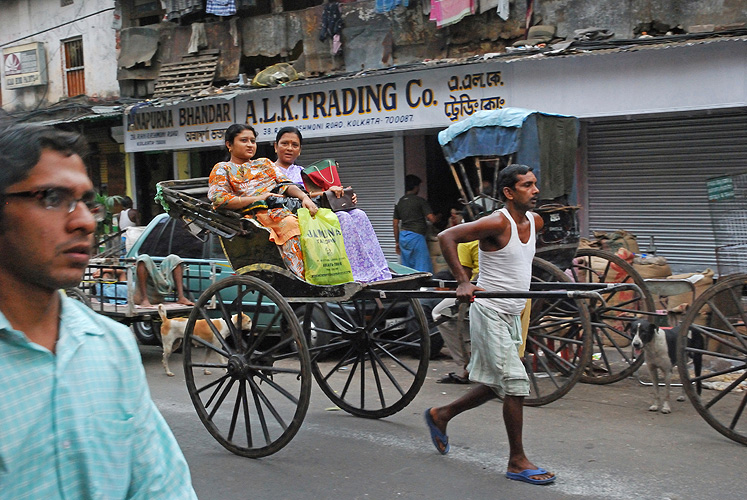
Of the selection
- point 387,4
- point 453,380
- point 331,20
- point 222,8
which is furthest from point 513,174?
point 222,8

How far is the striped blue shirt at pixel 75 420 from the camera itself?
1.53 metres

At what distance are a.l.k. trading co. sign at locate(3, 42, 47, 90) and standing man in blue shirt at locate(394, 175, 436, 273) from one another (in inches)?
533

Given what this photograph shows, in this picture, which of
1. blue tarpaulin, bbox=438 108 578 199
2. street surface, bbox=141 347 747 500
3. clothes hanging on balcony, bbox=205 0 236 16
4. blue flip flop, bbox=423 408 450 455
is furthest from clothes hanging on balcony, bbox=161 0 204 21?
blue flip flop, bbox=423 408 450 455

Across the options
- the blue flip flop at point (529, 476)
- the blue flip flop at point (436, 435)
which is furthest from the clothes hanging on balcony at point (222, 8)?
the blue flip flop at point (529, 476)

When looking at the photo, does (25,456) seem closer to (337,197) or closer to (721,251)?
(337,197)

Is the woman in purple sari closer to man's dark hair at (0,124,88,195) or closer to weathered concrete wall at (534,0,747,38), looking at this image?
man's dark hair at (0,124,88,195)

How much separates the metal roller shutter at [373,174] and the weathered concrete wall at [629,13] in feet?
11.7

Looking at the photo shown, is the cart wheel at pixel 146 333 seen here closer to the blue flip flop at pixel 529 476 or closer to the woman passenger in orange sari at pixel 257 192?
the woman passenger in orange sari at pixel 257 192

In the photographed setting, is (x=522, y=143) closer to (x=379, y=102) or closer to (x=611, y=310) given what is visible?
(x=611, y=310)

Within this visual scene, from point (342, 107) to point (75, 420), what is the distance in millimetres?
11365

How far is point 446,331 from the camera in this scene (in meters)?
7.07

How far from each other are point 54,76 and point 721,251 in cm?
1829

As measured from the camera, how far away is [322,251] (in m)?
5.44

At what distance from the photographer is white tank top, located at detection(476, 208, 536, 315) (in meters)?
4.85
